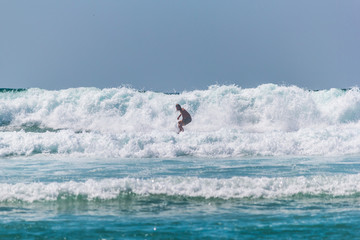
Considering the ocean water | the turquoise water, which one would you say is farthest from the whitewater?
the turquoise water

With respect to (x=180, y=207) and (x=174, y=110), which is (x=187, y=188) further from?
(x=174, y=110)

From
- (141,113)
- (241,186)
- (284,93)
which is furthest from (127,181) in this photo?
(284,93)

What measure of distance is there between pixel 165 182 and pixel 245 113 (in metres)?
17.6

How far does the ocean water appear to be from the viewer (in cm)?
555

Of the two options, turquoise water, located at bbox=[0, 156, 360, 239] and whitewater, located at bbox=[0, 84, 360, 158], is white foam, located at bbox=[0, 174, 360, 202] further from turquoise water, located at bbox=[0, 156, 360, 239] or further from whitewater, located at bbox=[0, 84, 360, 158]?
whitewater, located at bbox=[0, 84, 360, 158]

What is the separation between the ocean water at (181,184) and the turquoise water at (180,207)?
0.01m

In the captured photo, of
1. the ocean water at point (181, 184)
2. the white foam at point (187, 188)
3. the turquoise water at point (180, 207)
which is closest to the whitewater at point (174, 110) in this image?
the ocean water at point (181, 184)

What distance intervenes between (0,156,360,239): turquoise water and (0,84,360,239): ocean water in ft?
0.05

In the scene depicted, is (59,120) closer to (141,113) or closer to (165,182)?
(141,113)

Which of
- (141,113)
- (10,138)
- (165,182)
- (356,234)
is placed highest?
(141,113)

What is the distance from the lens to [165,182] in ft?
25.4

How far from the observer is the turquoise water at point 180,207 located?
538 cm

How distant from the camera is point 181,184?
7.56 meters

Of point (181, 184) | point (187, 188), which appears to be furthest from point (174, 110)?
point (187, 188)
